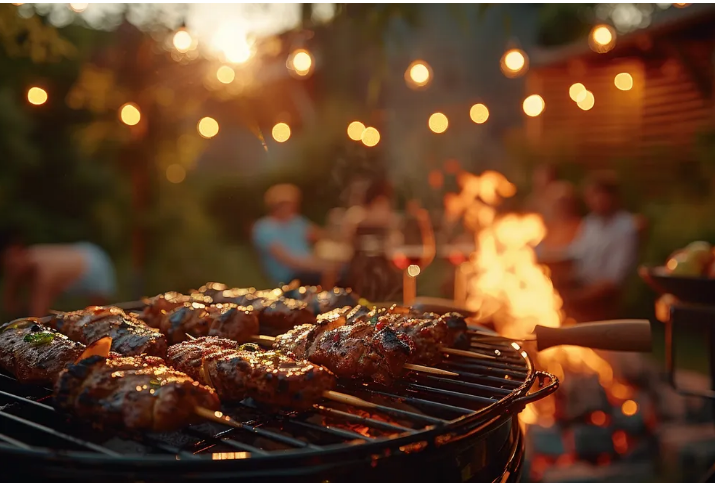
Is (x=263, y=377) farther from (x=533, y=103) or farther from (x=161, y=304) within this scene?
(x=533, y=103)

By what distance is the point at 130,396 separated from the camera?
2186mm

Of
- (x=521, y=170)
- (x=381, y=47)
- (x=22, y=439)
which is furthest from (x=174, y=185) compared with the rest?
(x=22, y=439)

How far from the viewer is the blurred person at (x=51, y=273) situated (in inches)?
A: 344

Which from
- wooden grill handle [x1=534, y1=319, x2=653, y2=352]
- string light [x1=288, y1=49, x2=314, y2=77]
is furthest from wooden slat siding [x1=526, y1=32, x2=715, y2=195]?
wooden grill handle [x1=534, y1=319, x2=653, y2=352]

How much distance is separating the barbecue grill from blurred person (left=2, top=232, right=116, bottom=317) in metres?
6.46

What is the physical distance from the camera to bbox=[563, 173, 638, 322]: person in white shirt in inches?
367

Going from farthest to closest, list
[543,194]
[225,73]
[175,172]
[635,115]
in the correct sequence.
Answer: [635,115] → [175,172] → [543,194] → [225,73]

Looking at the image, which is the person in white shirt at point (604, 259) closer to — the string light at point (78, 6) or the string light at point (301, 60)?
the string light at point (301, 60)

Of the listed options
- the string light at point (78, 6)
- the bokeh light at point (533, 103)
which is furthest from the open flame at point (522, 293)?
the string light at point (78, 6)

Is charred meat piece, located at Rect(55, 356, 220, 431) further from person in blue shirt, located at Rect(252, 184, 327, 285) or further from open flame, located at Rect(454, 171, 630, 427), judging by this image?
person in blue shirt, located at Rect(252, 184, 327, 285)

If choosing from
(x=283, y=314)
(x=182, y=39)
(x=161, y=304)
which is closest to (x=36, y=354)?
(x=161, y=304)

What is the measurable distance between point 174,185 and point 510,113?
8.56m

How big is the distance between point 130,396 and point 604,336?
211cm

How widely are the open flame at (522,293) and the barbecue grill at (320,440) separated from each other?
339 centimetres
